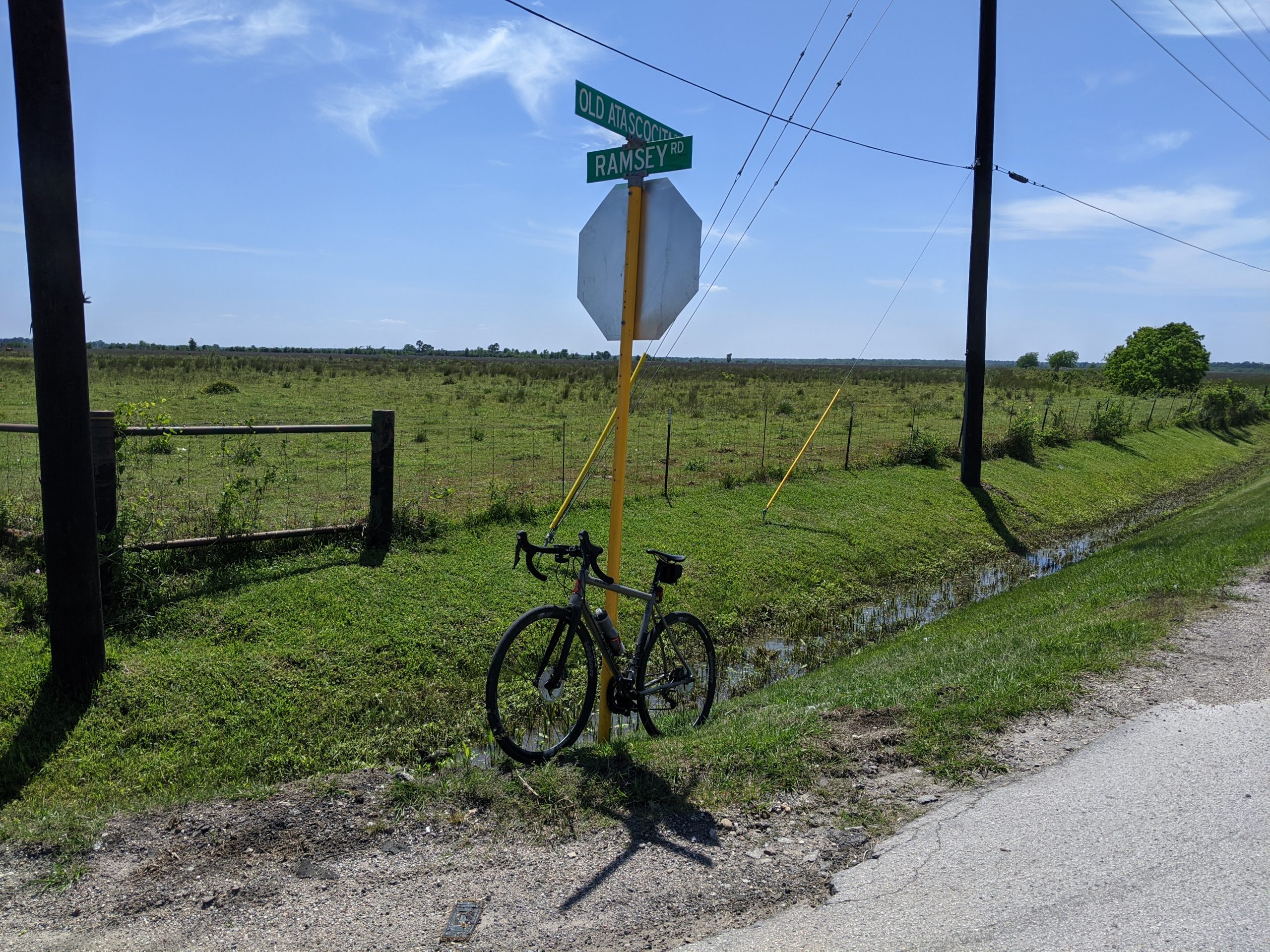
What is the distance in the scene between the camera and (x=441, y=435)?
2156 centimetres

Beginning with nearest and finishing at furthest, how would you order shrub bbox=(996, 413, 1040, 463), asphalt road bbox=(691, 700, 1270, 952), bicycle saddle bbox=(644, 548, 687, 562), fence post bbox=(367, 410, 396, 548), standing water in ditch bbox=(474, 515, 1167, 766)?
asphalt road bbox=(691, 700, 1270, 952) < bicycle saddle bbox=(644, 548, 687, 562) < standing water in ditch bbox=(474, 515, 1167, 766) < fence post bbox=(367, 410, 396, 548) < shrub bbox=(996, 413, 1040, 463)

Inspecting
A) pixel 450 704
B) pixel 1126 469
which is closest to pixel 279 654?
pixel 450 704

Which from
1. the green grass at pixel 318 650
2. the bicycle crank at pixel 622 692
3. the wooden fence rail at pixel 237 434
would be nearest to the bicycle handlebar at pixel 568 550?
the bicycle crank at pixel 622 692

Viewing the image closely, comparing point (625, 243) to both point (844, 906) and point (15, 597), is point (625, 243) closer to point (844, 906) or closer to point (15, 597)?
point (844, 906)

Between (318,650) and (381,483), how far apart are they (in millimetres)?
2462

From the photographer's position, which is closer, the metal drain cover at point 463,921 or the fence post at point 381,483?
the metal drain cover at point 463,921

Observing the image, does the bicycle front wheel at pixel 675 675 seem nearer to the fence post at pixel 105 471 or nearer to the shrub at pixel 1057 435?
the fence post at pixel 105 471

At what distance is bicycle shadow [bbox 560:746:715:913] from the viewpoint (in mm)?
3576

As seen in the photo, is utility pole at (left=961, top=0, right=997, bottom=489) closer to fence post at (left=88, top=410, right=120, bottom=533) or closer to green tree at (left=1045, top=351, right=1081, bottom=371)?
fence post at (left=88, top=410, right=120, bottom=533)

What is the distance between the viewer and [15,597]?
21.6 ft

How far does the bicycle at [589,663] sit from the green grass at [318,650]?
36 cm

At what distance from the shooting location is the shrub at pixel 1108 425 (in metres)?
25.5

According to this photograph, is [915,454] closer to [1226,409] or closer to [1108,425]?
[1108,425]

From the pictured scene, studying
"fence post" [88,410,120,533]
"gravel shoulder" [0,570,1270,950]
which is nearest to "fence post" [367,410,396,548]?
"fence post" [88,410,120,533]
